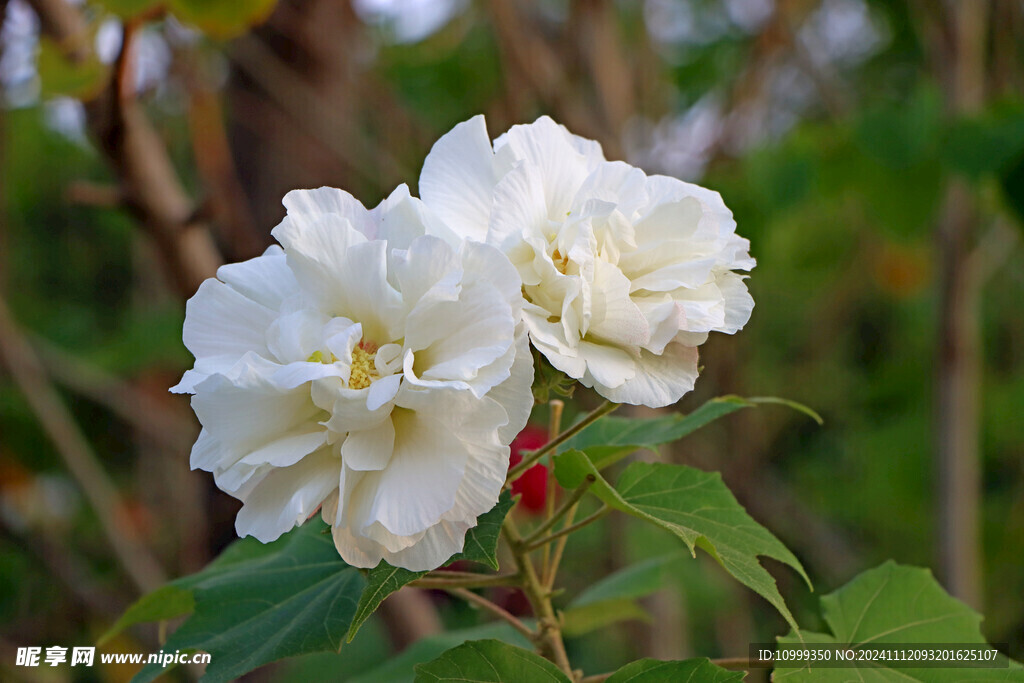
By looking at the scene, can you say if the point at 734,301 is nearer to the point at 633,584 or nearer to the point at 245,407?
the point at 245,407

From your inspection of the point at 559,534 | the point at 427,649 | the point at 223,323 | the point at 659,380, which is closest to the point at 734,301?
the point at 659,380

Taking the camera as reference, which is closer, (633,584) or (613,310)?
(613,310)

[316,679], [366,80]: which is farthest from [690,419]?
[366,80]

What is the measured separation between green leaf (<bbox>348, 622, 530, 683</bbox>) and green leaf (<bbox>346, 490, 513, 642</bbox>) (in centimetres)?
29

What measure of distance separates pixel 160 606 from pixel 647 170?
113 cm

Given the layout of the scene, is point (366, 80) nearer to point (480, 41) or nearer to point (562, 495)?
point (480, 41)

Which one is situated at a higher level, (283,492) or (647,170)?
(283,492)

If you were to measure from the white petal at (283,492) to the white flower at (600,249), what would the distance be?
124 mm

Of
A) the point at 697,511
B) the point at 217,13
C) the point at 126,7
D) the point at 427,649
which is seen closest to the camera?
the point at 697,511

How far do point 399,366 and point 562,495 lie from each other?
97 cm

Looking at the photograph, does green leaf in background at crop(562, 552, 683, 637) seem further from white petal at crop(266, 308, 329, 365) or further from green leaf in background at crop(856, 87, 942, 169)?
green leaf in background at crop(856, 87, 942, 169)

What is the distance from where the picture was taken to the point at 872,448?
198 cm

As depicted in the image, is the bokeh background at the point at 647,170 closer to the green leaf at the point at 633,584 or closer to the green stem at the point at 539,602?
the green leaf at the point at 633,584

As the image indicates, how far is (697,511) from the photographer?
499 mm
